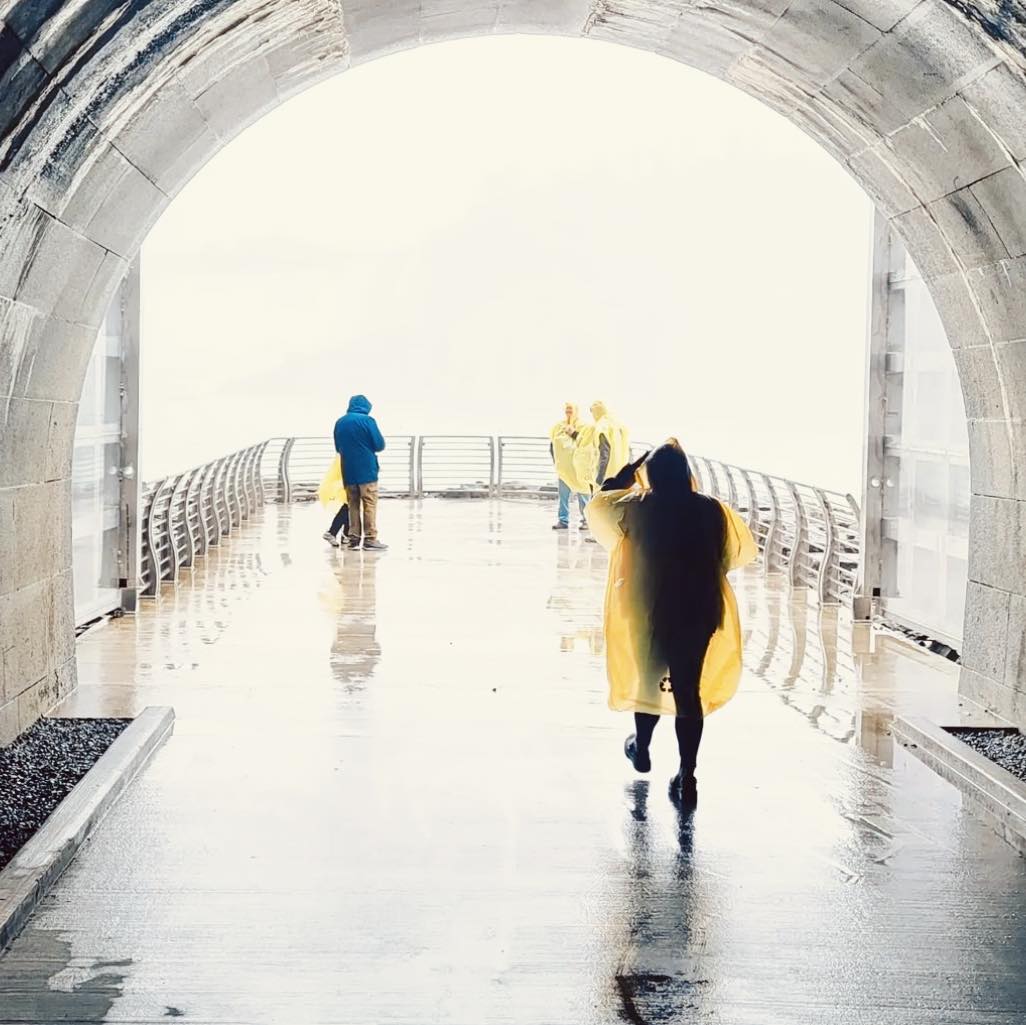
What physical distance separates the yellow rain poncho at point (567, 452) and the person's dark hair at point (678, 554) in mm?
10590

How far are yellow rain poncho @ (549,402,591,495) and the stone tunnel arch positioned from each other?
321 inches

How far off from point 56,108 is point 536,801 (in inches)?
129

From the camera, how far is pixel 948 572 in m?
10.2

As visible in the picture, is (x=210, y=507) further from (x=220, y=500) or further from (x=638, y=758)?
(x=638, y=758)

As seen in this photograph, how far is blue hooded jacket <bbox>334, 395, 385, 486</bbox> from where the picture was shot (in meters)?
15.5

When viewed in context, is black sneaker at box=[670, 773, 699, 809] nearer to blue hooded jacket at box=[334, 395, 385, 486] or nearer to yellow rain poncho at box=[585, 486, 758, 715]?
yellow rain poncho at box=[585, 486, 758, 715]

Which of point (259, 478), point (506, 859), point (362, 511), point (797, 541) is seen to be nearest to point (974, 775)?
point (506, 859)

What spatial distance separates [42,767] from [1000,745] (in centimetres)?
437

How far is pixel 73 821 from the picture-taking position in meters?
5.82

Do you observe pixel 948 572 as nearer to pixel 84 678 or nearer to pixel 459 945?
pixel 84 678

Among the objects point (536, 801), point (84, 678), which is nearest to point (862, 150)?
point (536, 801)

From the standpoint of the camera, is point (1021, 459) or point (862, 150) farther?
point (862, 150)

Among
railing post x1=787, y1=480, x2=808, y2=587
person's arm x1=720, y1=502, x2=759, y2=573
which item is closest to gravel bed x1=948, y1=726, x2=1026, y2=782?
person's arm x1=720, y1=502, x2=759, y2=573

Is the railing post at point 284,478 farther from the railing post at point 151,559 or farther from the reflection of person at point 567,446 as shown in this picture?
the railing post at point 151,559
